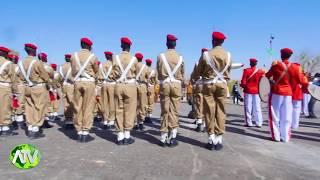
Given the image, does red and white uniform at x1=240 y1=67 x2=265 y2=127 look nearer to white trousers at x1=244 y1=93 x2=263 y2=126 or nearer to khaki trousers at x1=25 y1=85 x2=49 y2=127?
white trousers at x1=244 y1=93 x2=263 y2=126

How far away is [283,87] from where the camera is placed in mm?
9156

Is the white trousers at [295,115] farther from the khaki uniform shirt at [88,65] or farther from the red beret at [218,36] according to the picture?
the khaki uniform shirt at [88,65]

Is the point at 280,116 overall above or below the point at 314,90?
below

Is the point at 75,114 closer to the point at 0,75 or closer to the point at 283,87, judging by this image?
the point at 0,75

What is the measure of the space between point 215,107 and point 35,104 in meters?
4.46

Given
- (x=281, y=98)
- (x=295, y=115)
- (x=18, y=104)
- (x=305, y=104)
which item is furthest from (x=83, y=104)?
(x=305, y=104)

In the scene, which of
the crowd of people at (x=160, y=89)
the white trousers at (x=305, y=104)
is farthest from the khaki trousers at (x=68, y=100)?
the white trousers at (x=305, y=104)

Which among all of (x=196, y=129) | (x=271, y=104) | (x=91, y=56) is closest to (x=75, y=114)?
(x=91, y=56)

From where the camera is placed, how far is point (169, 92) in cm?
833

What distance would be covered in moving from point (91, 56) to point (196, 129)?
3.79 metres

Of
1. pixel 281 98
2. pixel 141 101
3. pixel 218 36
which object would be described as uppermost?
pixel 218 36

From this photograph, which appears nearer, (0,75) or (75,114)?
(75,114)

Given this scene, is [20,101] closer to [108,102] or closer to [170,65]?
[108,102]

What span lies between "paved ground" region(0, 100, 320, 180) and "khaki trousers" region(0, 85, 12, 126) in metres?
0.56
